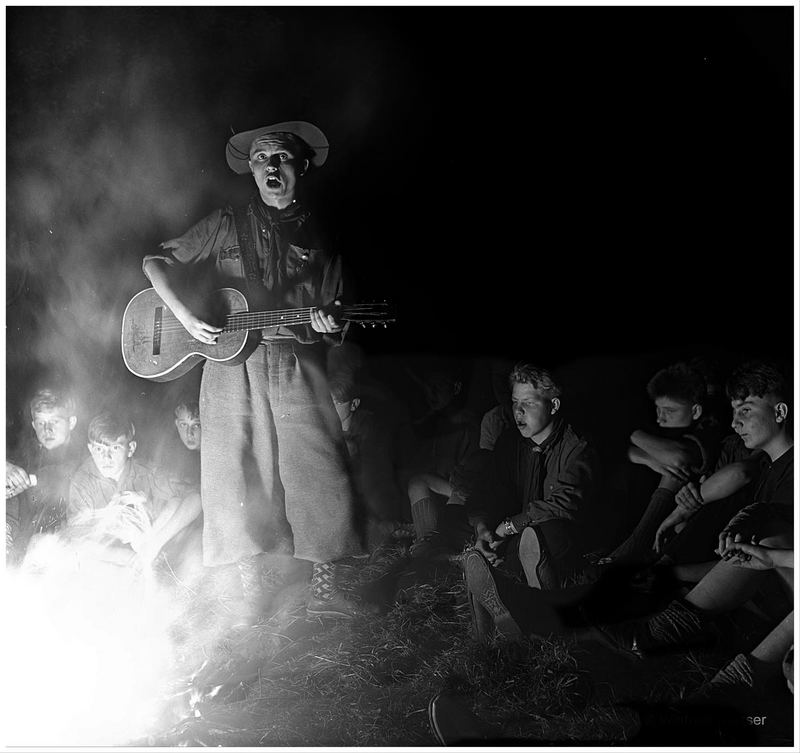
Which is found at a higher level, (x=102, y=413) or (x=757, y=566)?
(x=102, y=413)

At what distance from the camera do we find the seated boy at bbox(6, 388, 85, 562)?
11.4 feet

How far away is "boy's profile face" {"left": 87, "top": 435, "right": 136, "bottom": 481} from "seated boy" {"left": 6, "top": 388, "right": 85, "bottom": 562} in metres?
0.08

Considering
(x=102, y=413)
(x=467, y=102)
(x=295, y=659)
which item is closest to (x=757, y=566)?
(x=295, y=659)

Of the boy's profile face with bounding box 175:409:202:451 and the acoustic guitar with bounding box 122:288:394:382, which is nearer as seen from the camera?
the acoustic guitar with bounding box 122:288:394:382

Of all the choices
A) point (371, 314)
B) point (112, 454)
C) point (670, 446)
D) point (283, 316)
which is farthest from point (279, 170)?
point (670, 446)

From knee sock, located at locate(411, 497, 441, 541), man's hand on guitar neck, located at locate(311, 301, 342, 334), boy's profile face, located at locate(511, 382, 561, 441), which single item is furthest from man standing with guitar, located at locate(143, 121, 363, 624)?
boy's profile face, located at locate(511, 382, 561, 441)

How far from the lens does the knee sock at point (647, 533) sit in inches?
125

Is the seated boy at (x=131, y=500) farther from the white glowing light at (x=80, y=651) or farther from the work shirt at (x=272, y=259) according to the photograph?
the work shirt at (x=272, y=259)

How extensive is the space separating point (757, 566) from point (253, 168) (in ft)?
8.12

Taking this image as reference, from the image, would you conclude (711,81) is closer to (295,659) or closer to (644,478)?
(644,478)

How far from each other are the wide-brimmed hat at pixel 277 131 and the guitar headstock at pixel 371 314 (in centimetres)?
60

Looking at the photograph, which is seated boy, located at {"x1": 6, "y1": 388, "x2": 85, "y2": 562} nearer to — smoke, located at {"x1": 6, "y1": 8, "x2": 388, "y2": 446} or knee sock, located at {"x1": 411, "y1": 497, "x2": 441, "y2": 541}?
smoke, located at {"x1": 6, "y1": 8, "x2": 388, "y2": 446}

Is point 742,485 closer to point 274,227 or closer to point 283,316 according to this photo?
point 283,316

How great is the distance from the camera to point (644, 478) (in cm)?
321
